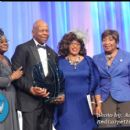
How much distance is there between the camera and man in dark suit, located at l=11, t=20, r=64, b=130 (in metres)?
3.49

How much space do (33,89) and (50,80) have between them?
16cm

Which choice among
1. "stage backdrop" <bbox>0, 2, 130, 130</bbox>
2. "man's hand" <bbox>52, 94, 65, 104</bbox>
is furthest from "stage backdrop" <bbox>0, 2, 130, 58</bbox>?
"man's hand" <bbox>52, 94, 65, 104</bbox>

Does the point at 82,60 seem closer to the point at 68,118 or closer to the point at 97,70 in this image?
the point at 97,70

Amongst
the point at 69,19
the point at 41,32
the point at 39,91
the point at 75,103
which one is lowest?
the point at 75,103

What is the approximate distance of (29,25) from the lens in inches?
178

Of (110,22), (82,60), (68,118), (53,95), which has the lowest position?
(68,118)

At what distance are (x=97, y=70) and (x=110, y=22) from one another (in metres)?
1.11

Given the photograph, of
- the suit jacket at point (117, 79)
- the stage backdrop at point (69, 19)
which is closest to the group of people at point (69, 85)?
the suit jacket at point (117, 79)

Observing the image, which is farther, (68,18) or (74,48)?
(68,18)

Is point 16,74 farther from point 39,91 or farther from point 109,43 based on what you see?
point 109,43

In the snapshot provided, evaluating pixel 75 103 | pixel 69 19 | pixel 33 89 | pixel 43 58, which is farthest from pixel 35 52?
pixel 69 19

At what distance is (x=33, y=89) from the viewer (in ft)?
11.3

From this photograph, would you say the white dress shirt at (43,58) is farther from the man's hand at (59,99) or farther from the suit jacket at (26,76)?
the man's hand at (59,99)

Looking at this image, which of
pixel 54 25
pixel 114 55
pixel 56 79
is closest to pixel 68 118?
pixel 56 79
